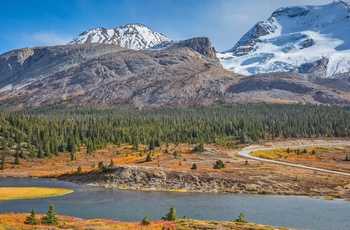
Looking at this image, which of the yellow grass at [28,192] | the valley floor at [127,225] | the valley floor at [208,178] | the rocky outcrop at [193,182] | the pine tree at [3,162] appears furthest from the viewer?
the pine tree at [3,162]

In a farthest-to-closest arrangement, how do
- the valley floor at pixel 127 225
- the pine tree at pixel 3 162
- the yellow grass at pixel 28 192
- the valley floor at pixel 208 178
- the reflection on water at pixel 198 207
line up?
the pine tree at pixel 3 162 < the valley floor at pixel 208 178 < the yellow grass at pixel 28 192 < the reflection on water at pixel 198 207 < the valley floor at pixel 127 225

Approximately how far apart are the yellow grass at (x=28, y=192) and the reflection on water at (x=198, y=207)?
327 cm

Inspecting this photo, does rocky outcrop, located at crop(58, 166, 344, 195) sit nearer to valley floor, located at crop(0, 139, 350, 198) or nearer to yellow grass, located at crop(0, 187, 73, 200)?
valley floor, located at crop(0, 139, 350, 198)

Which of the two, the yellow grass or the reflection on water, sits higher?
the yellow grass

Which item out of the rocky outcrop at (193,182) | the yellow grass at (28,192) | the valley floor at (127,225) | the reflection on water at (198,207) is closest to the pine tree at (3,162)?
the rocky outcrop at (193,182)

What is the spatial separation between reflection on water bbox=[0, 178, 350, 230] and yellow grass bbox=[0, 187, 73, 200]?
3270 mm

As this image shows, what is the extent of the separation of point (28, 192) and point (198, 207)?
38.5 metres

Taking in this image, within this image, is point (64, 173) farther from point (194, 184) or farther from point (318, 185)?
point (318, 185)

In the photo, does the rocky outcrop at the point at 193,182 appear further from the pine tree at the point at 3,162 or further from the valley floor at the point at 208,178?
the pine tree at the point at 3,162

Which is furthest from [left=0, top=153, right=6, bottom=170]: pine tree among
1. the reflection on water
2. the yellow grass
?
the reflection on water

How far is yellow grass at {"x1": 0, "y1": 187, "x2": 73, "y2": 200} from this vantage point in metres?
75.0

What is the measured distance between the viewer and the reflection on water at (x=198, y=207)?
58.4 metres

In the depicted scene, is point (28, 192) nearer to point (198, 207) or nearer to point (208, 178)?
point (198, 207)

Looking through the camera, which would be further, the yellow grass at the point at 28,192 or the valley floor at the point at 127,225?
the yellow grass at the point at 28,192
